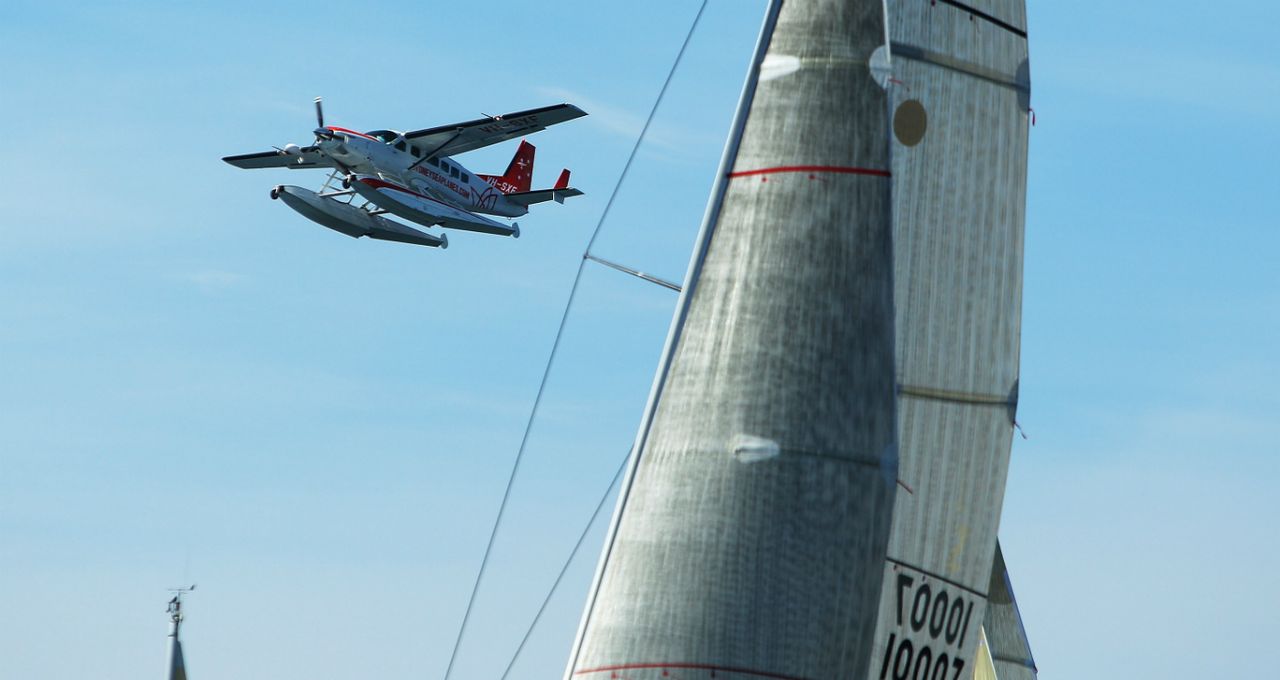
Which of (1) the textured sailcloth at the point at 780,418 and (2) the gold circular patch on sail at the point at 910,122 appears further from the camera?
(2) the gold circular patch on sail at the point at 910,122

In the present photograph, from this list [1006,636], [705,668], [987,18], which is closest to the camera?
[705,668]

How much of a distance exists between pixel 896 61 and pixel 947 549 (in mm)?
2436

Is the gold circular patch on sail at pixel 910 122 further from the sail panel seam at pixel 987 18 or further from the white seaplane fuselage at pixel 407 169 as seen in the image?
the white seaplane fuselage at pixel 407 169

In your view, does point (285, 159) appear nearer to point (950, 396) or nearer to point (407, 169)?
point (407, 169)

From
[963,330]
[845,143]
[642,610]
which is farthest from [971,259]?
[642,610]

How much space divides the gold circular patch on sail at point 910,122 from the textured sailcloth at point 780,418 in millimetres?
433

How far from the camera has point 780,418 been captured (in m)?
7.28

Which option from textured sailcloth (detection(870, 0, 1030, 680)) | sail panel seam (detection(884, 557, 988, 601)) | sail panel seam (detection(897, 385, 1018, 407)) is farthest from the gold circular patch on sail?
sail panel seam (detection(884, 557, 988, 601))

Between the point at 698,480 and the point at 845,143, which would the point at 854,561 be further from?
the point at 845,143

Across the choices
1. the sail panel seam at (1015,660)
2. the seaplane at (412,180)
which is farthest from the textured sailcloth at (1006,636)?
the seaplane at (412,180)

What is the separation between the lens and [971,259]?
8.28 m

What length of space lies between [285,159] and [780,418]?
42338 mm

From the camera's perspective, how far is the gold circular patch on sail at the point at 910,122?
8266 millimetres

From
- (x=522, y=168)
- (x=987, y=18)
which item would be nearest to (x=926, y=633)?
(x=987, y=18)
